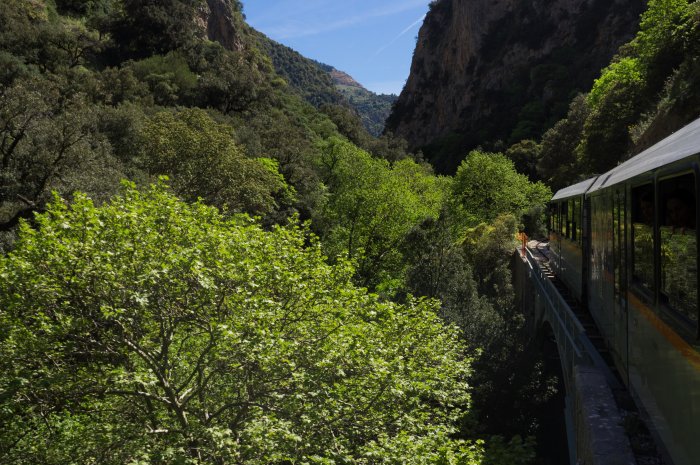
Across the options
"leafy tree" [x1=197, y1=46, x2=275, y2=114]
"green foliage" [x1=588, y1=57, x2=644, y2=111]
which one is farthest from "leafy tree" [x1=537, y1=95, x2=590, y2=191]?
"leafy tree" [x1=197, y1=46, x2=275, y2=114]

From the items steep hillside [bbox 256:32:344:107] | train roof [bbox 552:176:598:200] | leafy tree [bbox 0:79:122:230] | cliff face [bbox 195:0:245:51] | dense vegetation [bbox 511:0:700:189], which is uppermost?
steep hillside [bbox 256:32:344:107]

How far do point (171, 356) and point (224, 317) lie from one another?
1.99 m

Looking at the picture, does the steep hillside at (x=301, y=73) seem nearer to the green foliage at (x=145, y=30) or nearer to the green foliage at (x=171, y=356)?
the green foliage at (x=145, y=30)

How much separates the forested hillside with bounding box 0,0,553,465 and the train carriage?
13.7 feet

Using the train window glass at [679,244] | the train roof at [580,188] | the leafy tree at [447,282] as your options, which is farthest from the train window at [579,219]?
the train window glass at [679,244]

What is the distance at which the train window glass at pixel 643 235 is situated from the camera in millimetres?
5445

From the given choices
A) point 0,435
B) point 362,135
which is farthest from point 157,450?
point 362,135

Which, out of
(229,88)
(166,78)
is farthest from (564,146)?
(166,78)

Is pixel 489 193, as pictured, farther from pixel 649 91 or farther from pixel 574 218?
pixel 574 218

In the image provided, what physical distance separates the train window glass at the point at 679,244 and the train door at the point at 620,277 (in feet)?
6.86

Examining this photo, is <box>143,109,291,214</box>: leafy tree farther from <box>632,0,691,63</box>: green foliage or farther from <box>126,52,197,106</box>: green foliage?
<box>126,52,197,106</box>: green foliage

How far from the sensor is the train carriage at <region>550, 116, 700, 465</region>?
405 centimetres

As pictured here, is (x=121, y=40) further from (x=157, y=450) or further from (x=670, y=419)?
(x=670, y=419)

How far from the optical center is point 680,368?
4266mm
